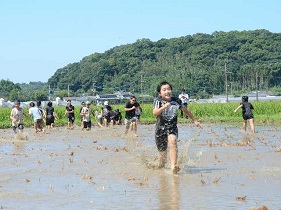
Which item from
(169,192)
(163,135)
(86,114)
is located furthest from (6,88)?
(169,192)

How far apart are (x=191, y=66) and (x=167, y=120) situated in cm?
14022

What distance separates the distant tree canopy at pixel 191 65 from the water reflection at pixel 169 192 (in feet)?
396

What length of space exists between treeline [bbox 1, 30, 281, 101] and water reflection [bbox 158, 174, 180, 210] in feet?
389

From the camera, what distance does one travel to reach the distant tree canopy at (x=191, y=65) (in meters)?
140

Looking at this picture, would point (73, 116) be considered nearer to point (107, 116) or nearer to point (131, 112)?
point (107, 116)

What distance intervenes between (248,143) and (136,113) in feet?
20.1

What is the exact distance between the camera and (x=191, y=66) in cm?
15112

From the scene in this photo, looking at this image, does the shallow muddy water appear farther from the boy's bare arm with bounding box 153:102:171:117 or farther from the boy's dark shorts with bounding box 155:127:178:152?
the boy's bare arm with bounding box 153:102:171:117

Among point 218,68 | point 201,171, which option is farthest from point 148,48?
point 201,171

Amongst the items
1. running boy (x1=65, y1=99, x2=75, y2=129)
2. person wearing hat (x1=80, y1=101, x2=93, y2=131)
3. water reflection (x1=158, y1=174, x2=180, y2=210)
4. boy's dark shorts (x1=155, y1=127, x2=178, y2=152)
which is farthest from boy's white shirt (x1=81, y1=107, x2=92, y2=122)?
water reflection (x1=158, y1=174, x2=180, y2=210)

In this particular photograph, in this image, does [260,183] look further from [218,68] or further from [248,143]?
[218,68]

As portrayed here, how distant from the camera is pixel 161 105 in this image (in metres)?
11.5

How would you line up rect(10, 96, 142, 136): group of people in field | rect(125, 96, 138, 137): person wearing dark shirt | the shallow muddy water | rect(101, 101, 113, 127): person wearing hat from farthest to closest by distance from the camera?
rect(101, 101, 113, 127): person wearing hat → rect(10, 96, 142, 136): group of people in field → rect(125, 96, 138, 137): person wearing dark shirt → the shallow muddy water

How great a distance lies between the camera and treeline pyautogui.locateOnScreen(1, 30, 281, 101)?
140 meters
